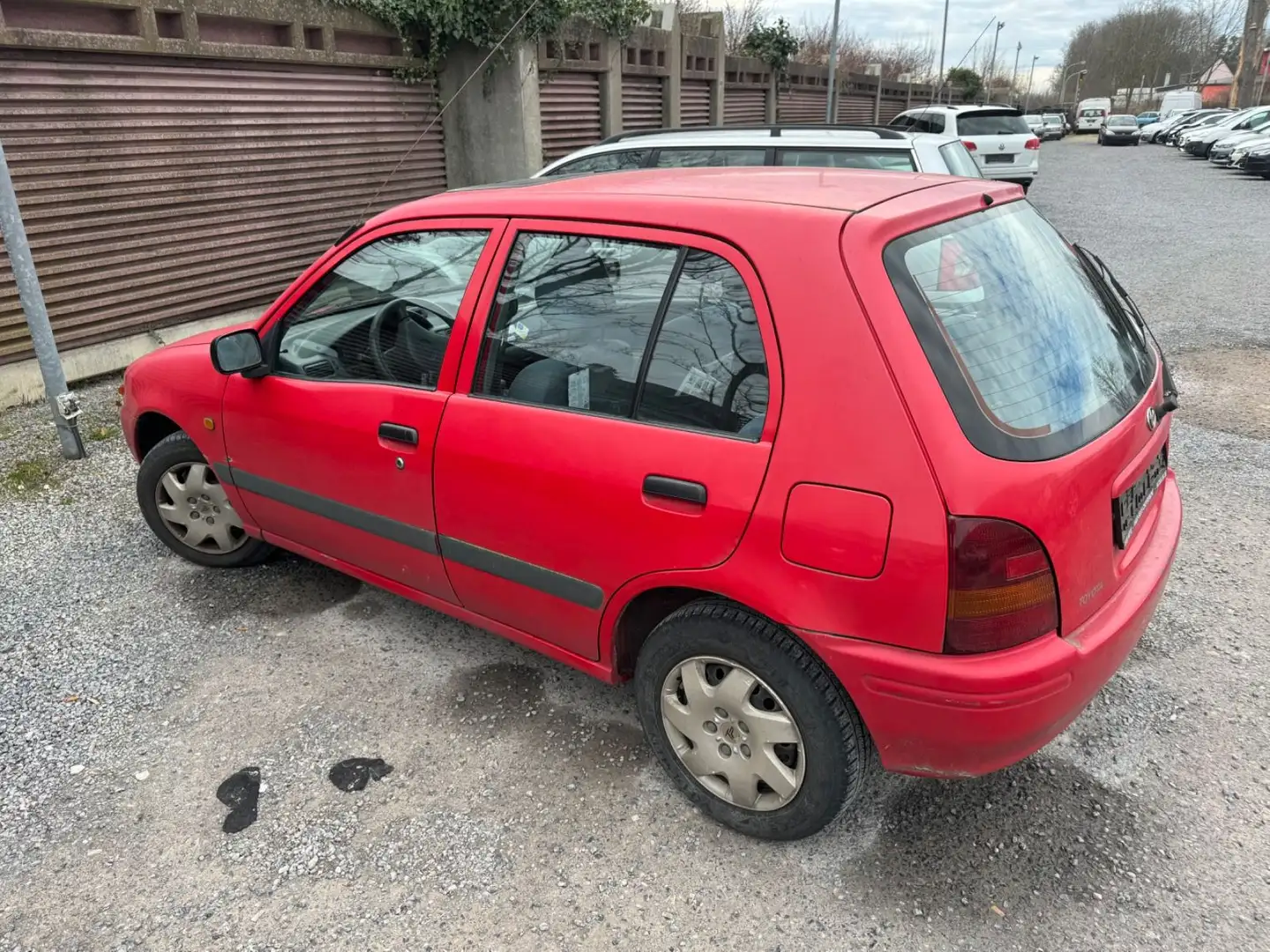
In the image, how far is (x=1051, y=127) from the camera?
46.2 m

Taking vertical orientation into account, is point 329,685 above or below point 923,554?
below

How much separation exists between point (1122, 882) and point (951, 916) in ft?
1.61

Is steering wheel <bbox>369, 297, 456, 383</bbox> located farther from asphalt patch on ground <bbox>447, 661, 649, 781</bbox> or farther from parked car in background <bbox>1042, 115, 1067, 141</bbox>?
parked car in background <bbox>1042, 115, 1067, 141</bbox>

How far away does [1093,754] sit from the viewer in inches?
107

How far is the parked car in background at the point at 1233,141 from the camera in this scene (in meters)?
24.1

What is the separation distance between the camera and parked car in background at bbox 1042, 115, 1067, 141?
45838 mm

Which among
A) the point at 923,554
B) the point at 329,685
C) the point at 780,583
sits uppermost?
the point at 923,554

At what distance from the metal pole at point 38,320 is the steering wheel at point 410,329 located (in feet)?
10.2

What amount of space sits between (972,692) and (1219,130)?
34.7m

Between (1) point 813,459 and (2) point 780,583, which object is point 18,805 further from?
(1) point 813,459

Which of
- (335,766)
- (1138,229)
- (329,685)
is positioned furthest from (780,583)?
(1138,229)

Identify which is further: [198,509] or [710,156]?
[710,156]

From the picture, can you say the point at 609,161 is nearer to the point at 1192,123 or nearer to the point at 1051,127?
the point at 1192,123

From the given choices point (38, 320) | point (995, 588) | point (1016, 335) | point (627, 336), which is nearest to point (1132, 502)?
point (1016, 335)
